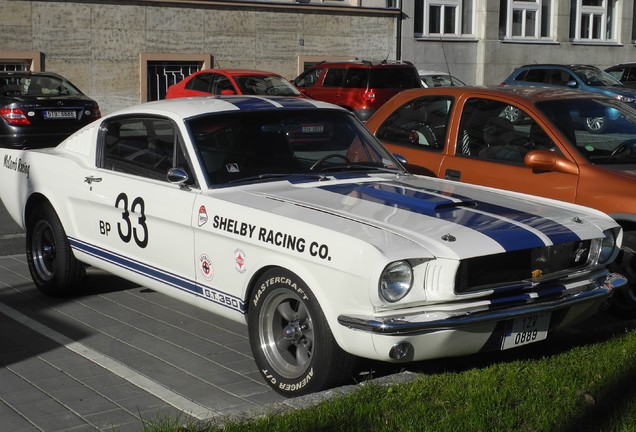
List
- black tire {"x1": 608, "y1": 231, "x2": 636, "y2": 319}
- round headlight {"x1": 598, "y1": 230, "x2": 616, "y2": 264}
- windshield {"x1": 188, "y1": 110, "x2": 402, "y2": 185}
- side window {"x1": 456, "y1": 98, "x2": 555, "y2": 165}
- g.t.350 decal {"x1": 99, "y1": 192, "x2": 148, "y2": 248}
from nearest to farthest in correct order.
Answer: round headlight {"x1": 598, "y1": 230, "x2": 616, "y2": 264} < windshield {"x1": 188, "y1": 110, "x2": 402, "y2": 185} < g.t.350 decal {"x1": 99, "y1": 192, "x2": 148, "y2": 248} < black tire {"x1": 608, "y1": 231, "x2": 636, "y2": 319} < side window {"x1": 456, "y1": 98, "x2": 555, "y2": 165}

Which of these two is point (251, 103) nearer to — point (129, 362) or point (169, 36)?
point (129, 362)

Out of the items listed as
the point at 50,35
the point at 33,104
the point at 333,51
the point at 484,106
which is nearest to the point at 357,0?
the point at 333,51

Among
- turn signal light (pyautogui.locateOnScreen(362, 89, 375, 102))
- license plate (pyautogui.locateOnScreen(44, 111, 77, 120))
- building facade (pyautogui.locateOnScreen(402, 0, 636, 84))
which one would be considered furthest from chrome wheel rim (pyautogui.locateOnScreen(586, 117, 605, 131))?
building facade (pyautogui.locateOnScreen(402, 0, 636, 84))

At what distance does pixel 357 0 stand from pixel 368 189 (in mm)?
24329

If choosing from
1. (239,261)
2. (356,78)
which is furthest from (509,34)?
(239,261)

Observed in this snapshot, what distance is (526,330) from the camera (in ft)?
18.1

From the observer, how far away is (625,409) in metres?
5.03

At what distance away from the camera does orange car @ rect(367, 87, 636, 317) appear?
24.1ft

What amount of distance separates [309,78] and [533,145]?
649 inches

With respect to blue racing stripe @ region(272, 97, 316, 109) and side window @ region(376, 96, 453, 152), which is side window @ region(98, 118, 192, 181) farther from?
side window @ region(376, 96, 453, 152)

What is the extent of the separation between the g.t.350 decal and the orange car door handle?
274 cm

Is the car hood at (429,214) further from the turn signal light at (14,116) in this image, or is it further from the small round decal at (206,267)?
the turn signal light at (14,116)

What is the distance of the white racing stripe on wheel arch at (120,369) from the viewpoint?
5.47 m

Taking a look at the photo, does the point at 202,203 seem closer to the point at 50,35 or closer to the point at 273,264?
the point at 273,264
